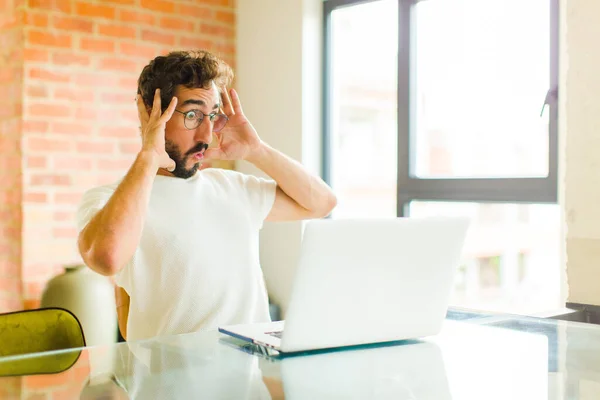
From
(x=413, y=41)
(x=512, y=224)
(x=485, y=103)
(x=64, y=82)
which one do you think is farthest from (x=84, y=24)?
(x=512, y=224)

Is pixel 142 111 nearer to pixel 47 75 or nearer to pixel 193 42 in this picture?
pixel 47 75

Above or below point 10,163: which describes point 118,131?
above

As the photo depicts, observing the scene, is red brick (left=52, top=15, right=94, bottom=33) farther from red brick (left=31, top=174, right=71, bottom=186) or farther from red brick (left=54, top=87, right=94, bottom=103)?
red brick (left=31, top=174, right=71, bottom=186)

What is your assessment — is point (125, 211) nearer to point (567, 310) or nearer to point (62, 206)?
point (567, 310)

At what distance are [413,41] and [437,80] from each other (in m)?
0.22

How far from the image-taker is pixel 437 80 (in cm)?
354

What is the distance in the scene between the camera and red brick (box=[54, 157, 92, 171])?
3428 millimetres

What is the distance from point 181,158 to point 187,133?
81 mm

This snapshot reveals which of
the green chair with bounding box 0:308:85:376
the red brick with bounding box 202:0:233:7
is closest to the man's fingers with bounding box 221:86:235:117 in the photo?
the green chair with bounding box 0:308:85:376

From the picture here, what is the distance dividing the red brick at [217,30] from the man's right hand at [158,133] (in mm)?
1952

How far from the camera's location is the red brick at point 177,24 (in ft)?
12.6

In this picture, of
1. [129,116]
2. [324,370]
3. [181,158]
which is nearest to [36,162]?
[129,116]

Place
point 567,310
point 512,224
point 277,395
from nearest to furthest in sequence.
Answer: point 277,395 < point 567,310 < point 512,224

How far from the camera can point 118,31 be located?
12.0 feet
